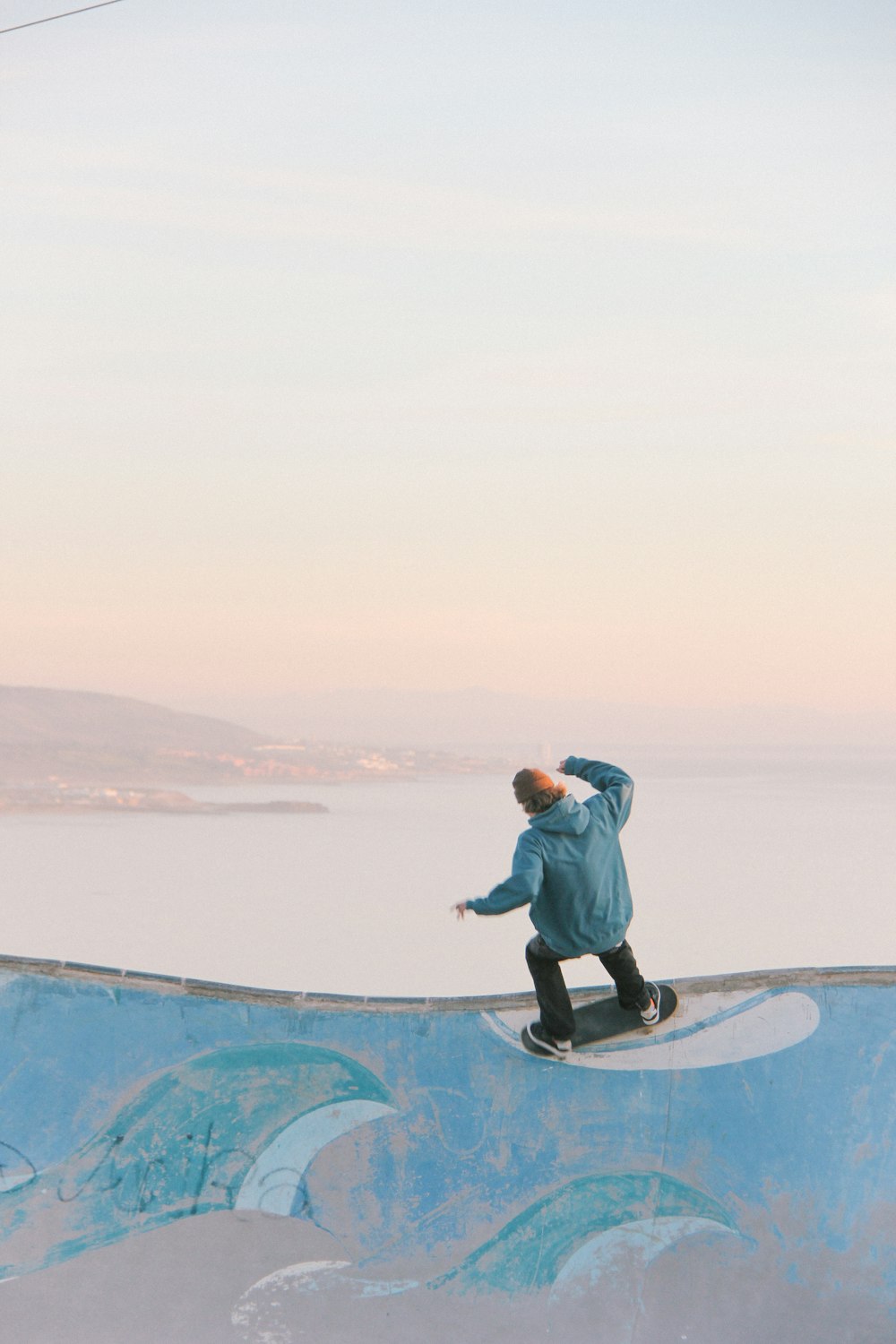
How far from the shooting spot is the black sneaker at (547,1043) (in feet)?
20.6

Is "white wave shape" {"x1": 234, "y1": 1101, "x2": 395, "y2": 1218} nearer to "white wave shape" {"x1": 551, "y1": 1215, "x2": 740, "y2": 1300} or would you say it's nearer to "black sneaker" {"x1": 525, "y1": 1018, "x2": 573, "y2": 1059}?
"black sneaker" {"x1": 525, "y1": 1018, "x2": 573, "y2": 1059}

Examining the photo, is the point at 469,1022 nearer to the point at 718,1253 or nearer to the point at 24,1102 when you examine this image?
the point at 718,1253

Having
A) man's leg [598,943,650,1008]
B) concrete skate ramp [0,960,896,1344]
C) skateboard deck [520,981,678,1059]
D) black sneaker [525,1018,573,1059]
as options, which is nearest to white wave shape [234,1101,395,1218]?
concrete skate ramp [0,960,896,1344]

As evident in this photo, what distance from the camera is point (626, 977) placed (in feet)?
20.7

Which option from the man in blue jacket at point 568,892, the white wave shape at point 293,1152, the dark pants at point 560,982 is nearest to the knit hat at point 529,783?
the man in blue jacket at point 568,892

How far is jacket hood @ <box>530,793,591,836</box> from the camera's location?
19.7ft

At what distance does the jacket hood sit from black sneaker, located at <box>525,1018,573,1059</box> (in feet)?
3.70

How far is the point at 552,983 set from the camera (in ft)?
20.4

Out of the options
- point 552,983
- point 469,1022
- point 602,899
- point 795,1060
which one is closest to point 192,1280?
point 469,1022

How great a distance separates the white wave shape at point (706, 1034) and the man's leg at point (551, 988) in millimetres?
222

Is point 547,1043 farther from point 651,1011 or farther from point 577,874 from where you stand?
point 577,874

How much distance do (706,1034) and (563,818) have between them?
4.95 ft

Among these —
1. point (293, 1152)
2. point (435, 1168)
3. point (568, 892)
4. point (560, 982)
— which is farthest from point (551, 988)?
point (293, 1152)

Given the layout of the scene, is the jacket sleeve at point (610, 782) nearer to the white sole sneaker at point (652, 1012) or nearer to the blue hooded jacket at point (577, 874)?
the blue hooded jacket at point (577, 874)
